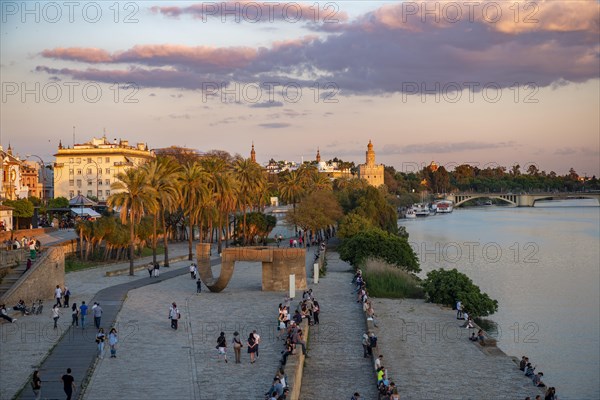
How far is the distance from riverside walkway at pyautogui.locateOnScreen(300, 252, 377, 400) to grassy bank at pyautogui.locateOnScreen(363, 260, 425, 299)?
9.74 ft

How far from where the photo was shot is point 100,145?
102 meters

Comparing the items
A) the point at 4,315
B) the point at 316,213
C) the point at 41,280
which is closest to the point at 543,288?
the point at 316,213

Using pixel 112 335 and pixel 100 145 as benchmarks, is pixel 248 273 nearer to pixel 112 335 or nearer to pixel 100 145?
pixel 112 335

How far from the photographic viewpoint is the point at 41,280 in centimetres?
3419

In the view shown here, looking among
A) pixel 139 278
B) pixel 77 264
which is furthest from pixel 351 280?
pixel 77 264

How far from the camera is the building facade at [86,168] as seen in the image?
3925 inches

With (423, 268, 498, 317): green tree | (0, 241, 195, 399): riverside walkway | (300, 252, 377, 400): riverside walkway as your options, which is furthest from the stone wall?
(423, 268, 498, 317): green tree

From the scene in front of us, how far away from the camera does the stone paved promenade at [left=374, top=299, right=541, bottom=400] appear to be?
76.3 feet

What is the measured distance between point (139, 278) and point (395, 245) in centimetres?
1870

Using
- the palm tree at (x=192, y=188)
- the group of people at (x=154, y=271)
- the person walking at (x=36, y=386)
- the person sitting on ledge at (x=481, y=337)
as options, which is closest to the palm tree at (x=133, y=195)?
the group of people at (x=154, y=271)

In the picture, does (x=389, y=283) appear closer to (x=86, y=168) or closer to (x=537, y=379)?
(x=537, y=379)

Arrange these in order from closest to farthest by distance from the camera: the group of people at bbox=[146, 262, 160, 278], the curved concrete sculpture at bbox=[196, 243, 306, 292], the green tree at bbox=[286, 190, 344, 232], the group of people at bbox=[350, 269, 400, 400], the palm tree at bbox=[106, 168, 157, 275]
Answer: the group of people at bbox=[350, 269, 400, 400] → the curved concrete sculpture at bbox=[196, 243, 306, 292] → the group of people at bbox=[146, 262, 160, 278] → the palm tree at bbox=[106, 168, 157, 275] → the green tree at bbox=[286, 190, 344, 232]

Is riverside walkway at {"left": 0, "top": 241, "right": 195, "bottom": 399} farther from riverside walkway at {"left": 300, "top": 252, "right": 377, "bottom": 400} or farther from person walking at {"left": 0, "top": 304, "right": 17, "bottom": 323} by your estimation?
riverside walkway at {"left": 300, "top": 252, "right": 377, "bottom": 400}

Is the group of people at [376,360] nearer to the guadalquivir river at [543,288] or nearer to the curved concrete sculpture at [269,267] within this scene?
the curved concrete sculpture at [269,267]
